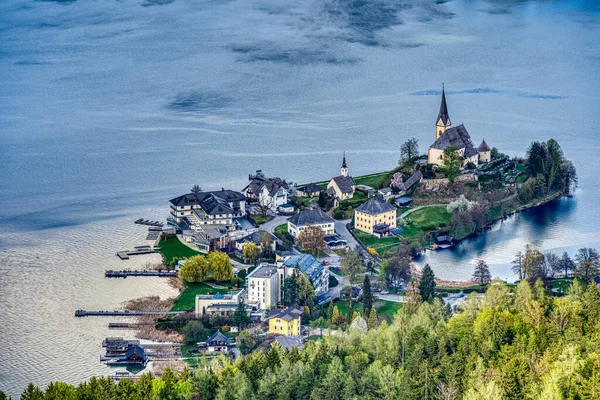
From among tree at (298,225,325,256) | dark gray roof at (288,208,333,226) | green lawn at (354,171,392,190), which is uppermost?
green lawn at (354,171,392,190)

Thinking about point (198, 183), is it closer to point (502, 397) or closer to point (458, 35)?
point (502, 397)

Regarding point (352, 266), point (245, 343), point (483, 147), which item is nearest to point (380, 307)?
point (352, 266)

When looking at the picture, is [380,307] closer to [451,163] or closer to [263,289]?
[263,289]

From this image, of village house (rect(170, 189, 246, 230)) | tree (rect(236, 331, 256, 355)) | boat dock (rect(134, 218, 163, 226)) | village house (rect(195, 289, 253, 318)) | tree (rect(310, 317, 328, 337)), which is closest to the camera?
tree (rect(236, 331, 256, 355))

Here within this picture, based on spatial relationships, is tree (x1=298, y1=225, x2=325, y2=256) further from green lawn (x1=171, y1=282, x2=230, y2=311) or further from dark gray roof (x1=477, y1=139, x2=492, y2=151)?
dark gray roof (x1=477, y1=139, x2=492, y2=151)

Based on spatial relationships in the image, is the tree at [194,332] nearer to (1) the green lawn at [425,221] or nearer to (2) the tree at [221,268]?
(2) the tree at [221,268]

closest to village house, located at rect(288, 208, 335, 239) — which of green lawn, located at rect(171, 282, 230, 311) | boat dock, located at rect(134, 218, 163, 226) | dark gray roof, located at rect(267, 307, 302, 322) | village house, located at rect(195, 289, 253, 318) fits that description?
boat dock, located at rect(134, 218, 163, 226)

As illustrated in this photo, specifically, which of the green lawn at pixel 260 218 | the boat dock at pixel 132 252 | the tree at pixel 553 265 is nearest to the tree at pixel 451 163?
the green lawn at pixel 260 218
